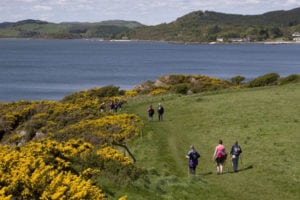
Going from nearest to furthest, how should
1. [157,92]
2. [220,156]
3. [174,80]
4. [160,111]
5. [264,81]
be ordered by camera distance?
[220,156], [160,111], [157,92], [264,81], [174,80]

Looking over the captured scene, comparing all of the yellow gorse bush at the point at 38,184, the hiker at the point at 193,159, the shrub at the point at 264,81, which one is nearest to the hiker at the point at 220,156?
the hiker at the point at 193,159

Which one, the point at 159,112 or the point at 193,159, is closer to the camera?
the point at 193,159

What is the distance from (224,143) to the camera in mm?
34719

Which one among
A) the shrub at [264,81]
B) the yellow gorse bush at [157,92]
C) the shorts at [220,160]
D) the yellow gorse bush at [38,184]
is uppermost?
the yellow gorse bush at [38,184]

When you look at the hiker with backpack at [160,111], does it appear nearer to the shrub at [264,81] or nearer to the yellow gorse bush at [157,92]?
the yellow gorse bush at [157,92]

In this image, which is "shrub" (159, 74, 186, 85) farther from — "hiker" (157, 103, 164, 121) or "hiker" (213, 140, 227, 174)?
"hiker" (213, 140, 227, 174)

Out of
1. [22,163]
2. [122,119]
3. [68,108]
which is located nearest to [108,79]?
[68,108]

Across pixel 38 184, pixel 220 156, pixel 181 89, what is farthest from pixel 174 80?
pixel 38 184

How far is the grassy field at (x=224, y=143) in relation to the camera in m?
24.0

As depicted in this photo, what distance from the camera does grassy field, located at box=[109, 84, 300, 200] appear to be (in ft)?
78.7

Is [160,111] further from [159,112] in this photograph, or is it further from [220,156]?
[220,156]

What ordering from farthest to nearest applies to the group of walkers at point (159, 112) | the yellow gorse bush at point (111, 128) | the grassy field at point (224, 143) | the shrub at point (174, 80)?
the shrub at point (174, 80)
the group of walkers at point (159, 112)
the yellow gorse bush at point (111, 128)
the grassy field at point (224, 143)

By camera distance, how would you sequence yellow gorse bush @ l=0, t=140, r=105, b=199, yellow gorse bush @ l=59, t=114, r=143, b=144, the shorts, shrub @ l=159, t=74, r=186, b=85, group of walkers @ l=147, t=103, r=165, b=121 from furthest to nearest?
shrub @ l=159, t=74, r=186, b=85 < group of walkers @ l=147, t=103, r=165, b=121 < yellow gorse bush @ l=59, t=114, r=143, b=144 < the shorts < yellow gorse bush @ l=0, t=140, r=105, b=199

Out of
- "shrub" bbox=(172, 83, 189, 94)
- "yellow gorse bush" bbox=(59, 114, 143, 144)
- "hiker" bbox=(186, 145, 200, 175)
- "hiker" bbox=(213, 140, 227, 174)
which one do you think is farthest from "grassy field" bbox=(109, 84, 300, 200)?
"shrub" bbox=(172, 83, 189, 94)
